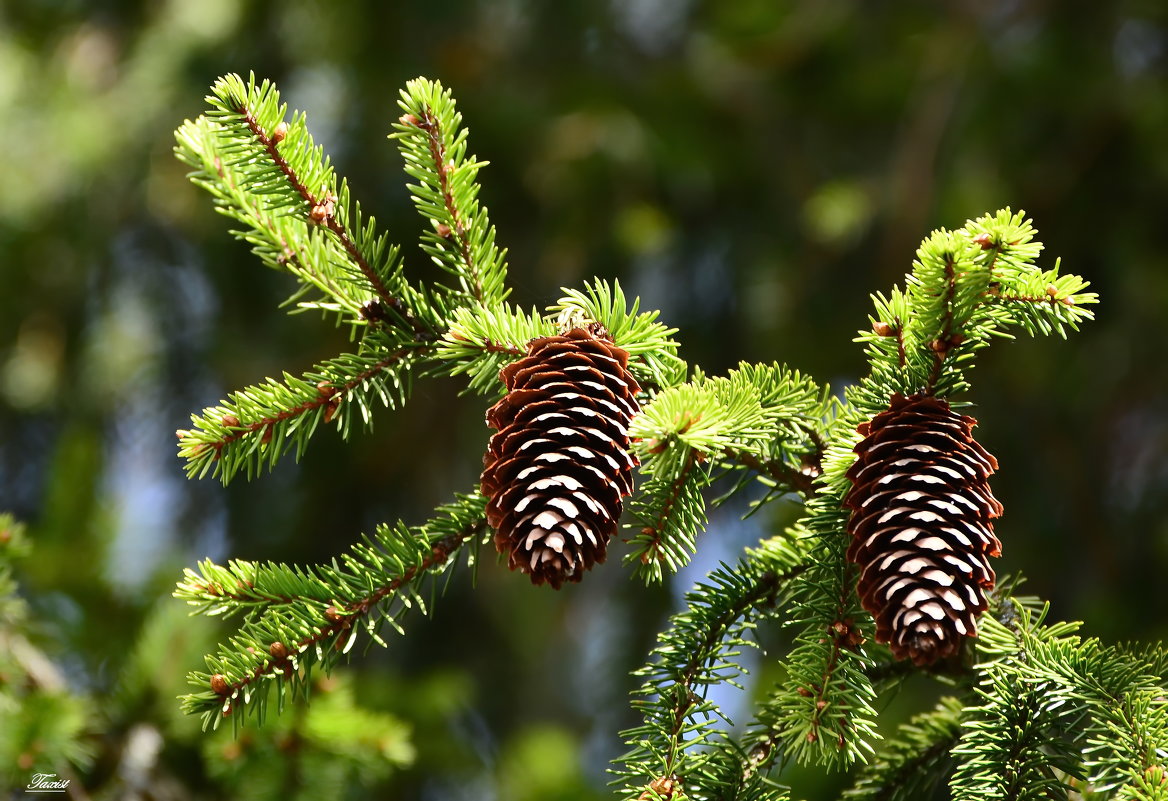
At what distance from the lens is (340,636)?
896mm

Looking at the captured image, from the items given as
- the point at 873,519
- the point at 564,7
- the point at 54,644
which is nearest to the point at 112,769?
the point at 54,644

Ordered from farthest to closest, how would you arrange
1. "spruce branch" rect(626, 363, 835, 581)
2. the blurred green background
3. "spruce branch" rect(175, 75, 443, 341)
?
the blurred green background < "spruce branch" rect(175, 75, 443, 341) < "spruce branch" rect(626, 363, 835, 581)

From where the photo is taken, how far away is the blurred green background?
2.82 meters

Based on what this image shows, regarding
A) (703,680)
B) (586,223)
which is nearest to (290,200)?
(703,680)

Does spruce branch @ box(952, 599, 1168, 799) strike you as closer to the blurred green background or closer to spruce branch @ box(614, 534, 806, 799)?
spruce branch @ box(614, 534, 806, 799)

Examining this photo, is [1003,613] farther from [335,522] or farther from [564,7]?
[564,7]

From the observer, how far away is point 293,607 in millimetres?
891

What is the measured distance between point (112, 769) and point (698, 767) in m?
1.02

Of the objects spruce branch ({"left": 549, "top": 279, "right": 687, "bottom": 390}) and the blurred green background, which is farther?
the blurred green background

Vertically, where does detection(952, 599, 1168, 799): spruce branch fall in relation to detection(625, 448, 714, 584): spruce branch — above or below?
below

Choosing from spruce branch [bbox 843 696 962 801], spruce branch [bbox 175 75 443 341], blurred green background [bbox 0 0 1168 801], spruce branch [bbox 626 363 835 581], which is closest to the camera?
spruce branch [bbox 626 363 835 581]

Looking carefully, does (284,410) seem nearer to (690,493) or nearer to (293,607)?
(293,607)

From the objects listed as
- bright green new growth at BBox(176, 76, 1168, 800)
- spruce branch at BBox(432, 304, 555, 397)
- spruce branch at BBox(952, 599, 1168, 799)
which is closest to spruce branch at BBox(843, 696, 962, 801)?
bright green new growth at BBox(176, 76, 1168, 800)

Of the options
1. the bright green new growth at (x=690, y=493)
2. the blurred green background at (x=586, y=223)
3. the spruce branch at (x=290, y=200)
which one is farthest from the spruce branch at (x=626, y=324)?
the blurred green background at (x=586, y=223)
